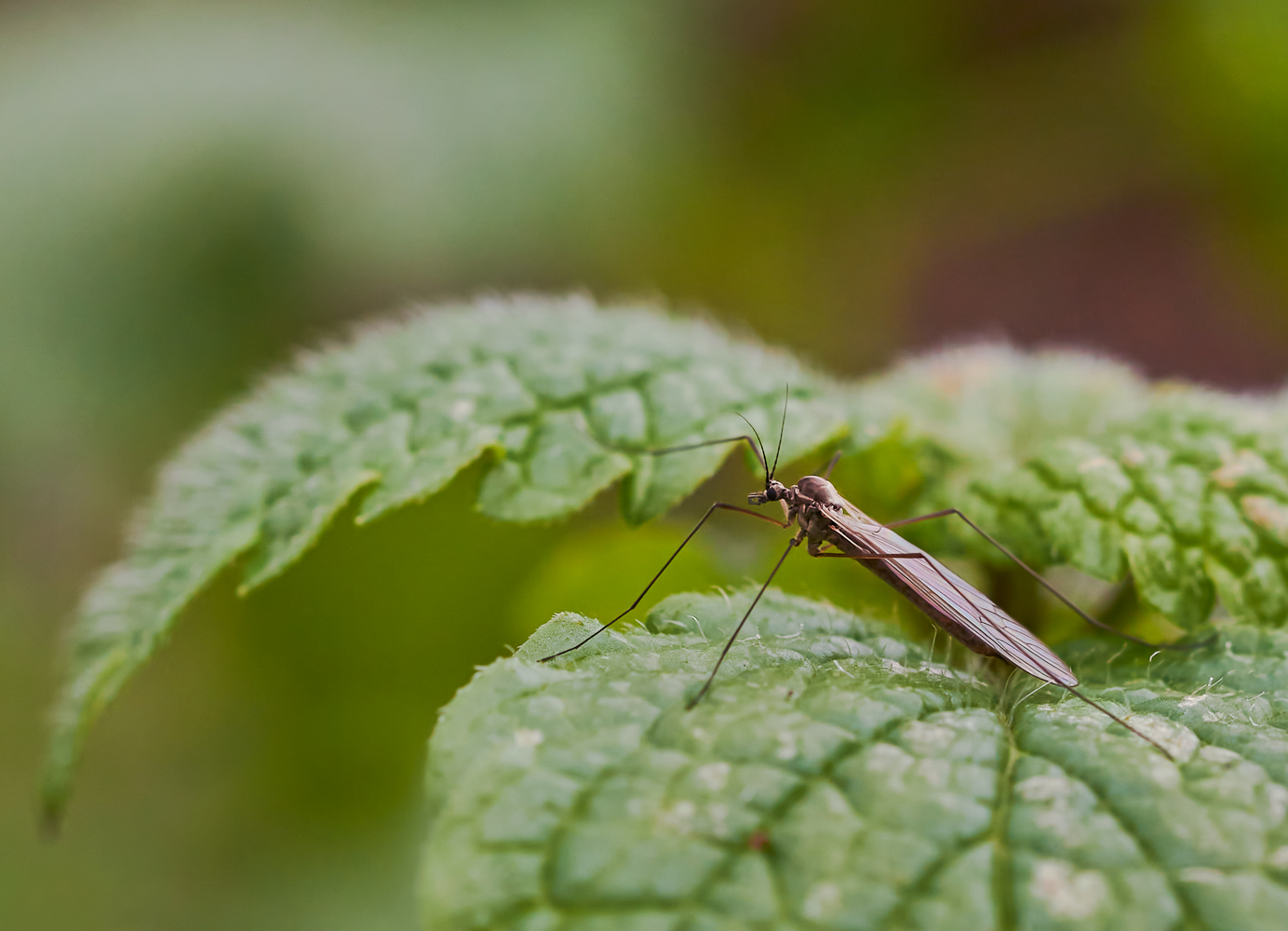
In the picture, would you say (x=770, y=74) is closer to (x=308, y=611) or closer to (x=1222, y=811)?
(x=308, y=611)

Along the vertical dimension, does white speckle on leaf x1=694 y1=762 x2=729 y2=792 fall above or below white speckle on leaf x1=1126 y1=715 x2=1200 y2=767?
above

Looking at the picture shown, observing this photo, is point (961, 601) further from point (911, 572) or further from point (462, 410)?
point (462, 410)

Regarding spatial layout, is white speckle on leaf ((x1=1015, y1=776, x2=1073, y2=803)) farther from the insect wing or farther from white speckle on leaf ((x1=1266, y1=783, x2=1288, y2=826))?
the insect wing

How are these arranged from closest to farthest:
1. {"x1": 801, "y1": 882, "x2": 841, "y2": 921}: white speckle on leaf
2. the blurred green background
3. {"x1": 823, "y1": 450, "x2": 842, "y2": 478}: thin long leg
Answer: {"x1": 801, "y1": 882, "x2": 841, "y2": 921}: white speckle on leaf
{"x1": 823, "y1": 450, "x2": 842, "y2": 478}: thin long leg
the blurred green background

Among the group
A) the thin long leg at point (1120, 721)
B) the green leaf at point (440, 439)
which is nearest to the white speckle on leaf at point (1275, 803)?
the thin long leg at point (1120, 721)

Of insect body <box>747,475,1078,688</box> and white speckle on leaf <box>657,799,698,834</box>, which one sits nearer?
white speckle on leaf <box>657,799,698,834</box>

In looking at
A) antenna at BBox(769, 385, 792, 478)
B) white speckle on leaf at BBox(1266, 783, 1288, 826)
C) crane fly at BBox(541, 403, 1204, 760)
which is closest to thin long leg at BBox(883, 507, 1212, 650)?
crane fly at BBox(541, 403, 1204, 760)

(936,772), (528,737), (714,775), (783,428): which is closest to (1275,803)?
(936,772)
